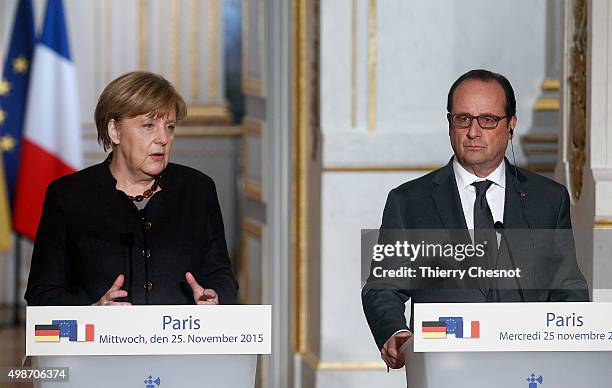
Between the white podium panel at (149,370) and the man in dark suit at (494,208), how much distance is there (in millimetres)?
445

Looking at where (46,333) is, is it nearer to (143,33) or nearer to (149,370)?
(149,370)

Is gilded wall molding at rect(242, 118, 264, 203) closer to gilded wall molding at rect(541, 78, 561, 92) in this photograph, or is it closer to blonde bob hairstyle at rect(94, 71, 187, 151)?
gilded wall molding at rect(541, 78, 561, 92)

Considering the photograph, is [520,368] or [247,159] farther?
[247,159]

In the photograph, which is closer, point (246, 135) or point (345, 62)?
point (345, 62)

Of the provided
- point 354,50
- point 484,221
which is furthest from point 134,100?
point 354,50

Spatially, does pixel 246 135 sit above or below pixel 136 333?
above

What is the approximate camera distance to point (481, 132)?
3.69 meters

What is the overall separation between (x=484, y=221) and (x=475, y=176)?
129 millimetres

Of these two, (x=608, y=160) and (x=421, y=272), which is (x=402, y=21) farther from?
(x=421, y=272)

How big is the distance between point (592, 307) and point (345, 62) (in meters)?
1.68

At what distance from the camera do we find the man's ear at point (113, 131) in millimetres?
3539

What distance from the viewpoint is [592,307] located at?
366 cm

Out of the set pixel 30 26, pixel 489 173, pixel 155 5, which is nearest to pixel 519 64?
pixel 489 173

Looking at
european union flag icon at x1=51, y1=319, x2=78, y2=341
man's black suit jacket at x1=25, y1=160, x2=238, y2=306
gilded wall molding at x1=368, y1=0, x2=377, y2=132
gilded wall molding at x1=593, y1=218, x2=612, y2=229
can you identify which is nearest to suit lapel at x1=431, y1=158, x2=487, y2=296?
gilded wall molding at x1=593, y1=218, x2=612, y2=229
